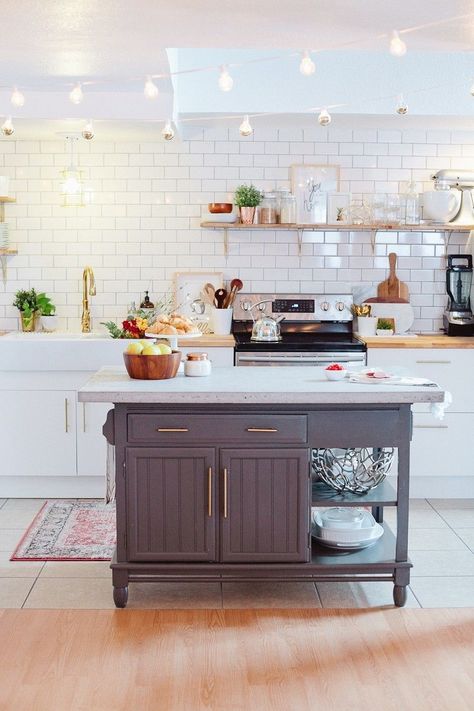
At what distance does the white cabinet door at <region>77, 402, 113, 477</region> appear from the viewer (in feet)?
19.2

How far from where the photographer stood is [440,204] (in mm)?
6461

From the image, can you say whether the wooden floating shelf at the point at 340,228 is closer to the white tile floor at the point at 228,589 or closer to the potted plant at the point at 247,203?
the potted plant at the point at 247,203

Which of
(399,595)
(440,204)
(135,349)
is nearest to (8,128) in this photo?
(135,349)

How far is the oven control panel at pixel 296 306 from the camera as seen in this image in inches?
261

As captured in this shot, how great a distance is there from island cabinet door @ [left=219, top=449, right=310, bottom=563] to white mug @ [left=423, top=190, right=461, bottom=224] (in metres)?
3.03

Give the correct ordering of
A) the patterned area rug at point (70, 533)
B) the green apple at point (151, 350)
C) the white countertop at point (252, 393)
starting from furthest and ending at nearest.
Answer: the patterned area rug at point (70, 533) < the green apple at point (151, 350) < the white countertop at point (252, 393)

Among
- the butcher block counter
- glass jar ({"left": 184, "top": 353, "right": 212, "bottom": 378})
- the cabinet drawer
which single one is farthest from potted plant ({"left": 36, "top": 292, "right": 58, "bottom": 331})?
the cabinet drawer

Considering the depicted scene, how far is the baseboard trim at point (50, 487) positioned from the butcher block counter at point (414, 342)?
77.8 inches

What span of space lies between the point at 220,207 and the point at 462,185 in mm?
1733

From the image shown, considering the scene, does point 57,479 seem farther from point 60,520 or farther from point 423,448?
point 423,448

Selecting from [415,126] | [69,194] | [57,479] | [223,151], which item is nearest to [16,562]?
[57,479]

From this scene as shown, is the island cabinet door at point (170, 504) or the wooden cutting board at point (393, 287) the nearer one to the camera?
the island cabinet door at point (170, 504)

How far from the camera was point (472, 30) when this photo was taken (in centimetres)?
422

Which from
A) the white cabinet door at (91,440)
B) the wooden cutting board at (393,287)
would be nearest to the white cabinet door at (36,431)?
the white cabinet door at (91,440)
